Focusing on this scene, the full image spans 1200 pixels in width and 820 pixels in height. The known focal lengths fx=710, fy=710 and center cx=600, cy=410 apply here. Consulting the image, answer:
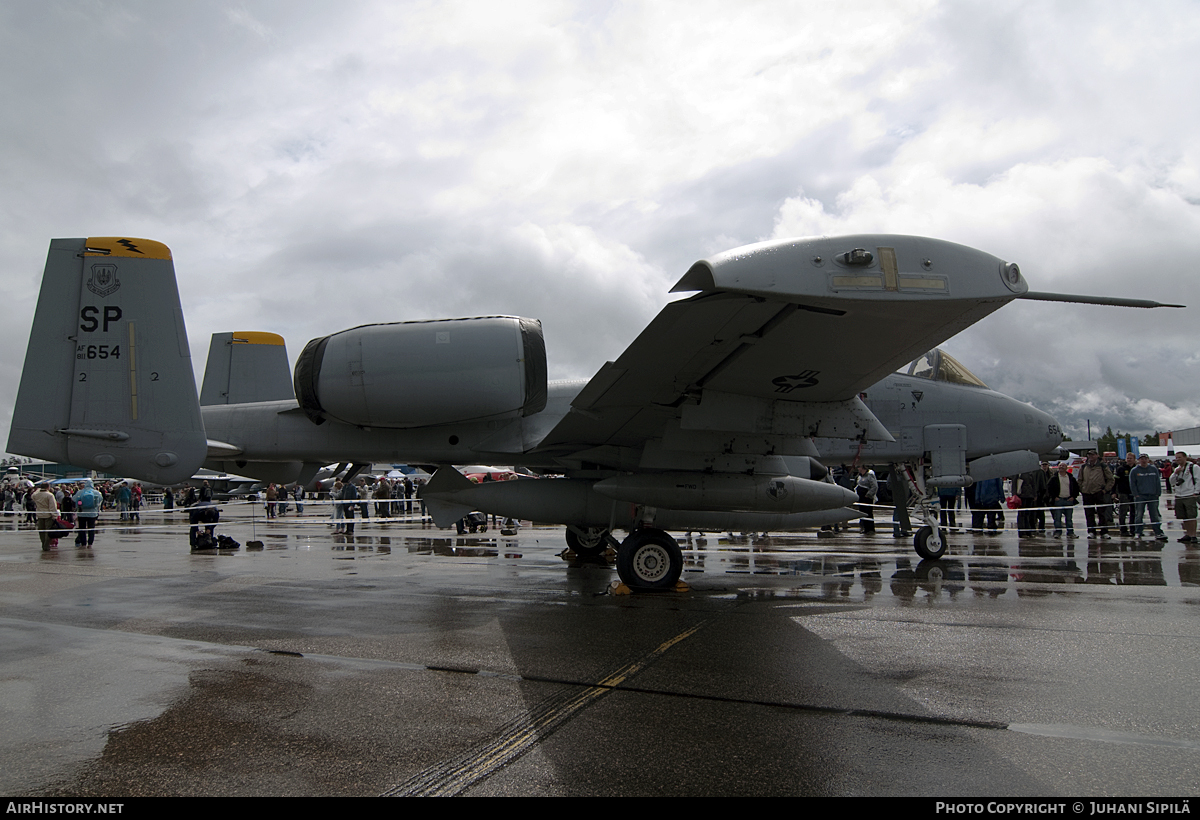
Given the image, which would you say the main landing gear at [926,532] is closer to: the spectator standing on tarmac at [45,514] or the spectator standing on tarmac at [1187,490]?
the spectator standing on tarmac at [1187,490]

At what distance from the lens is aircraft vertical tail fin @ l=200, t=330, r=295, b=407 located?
12523 mm

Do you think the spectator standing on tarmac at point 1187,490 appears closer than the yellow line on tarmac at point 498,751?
No

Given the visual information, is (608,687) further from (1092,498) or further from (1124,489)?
(1124,489)

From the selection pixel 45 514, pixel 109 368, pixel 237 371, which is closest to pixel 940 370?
pixel 109 368

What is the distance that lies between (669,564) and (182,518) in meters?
28.9

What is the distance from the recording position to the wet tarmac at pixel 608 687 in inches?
115

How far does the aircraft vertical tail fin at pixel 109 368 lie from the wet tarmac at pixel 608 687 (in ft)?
5.18

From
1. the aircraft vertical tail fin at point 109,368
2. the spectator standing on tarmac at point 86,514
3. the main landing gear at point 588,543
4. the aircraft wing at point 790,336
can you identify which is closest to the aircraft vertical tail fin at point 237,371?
the aircraft vertical tail fin at point 109,368

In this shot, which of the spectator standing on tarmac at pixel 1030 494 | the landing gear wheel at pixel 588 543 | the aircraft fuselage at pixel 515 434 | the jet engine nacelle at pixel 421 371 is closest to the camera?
the jet engine nacelle at pixel 421 371

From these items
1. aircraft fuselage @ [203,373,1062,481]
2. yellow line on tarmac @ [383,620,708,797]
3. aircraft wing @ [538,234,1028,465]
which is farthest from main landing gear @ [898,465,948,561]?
yellow line on tarmac @ [383,620,708,797]

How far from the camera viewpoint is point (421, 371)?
306 inches
